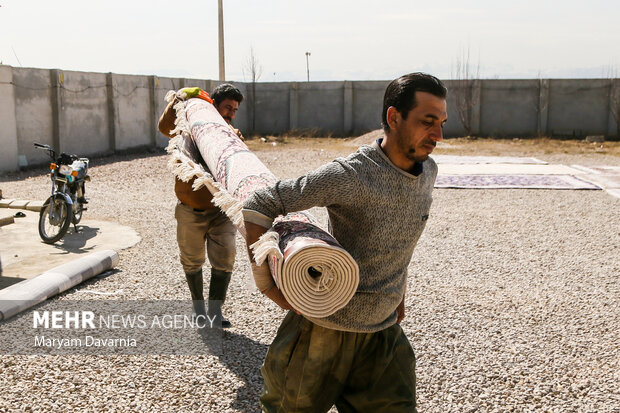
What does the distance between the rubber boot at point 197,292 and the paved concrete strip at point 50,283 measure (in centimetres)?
135

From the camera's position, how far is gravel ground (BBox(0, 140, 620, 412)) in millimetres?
3588

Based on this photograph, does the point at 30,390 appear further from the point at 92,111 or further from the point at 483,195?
the point at 92,111

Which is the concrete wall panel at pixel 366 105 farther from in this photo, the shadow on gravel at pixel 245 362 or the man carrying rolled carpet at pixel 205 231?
the shadow on gravel at pixel 245 362

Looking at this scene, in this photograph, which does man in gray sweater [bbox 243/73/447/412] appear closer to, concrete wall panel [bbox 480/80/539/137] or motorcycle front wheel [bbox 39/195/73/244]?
motorcycle front wheel [bbox 39/195/73/244]

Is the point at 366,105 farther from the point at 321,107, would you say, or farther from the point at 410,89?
the point at 410,89

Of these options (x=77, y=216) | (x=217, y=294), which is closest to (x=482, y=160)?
(x=77, y=216)

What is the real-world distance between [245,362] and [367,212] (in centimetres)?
213

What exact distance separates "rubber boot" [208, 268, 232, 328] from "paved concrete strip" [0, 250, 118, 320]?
148 cm

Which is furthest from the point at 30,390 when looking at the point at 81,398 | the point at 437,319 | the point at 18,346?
the point at 437,319

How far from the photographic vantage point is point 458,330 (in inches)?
185

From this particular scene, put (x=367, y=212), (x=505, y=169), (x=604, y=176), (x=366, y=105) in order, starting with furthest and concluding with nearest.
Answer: (x=366, y=105)
(x=505, y=169)
(x=604, y=176)
(x=367, y=212)

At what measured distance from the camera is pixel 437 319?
16.2 ft

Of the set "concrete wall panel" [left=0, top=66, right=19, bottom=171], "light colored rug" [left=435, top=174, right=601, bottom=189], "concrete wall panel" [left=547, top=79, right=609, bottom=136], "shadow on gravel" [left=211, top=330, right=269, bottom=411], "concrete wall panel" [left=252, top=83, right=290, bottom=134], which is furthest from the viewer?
"concrete wall panel" [left=252, top=83, right=290, bottom=134]

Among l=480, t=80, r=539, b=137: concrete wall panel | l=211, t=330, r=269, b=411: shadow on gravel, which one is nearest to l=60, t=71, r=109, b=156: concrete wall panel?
l=211, t=330, r=269, b=411: shadow on gravel
